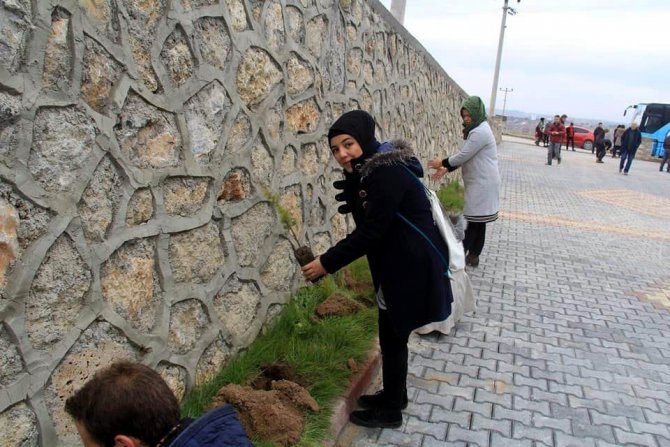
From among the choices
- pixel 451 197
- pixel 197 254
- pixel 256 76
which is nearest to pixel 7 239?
pixel 197 254

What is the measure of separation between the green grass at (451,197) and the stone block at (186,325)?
17.7 ft

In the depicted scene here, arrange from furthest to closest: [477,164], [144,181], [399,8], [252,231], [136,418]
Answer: [399,8] → [477,164] → [252,231] → [144,181] → [136,418]

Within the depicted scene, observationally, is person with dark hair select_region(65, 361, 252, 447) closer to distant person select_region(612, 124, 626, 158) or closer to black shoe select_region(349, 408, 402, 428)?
black shoe select_region(349, 408, 402, 428)

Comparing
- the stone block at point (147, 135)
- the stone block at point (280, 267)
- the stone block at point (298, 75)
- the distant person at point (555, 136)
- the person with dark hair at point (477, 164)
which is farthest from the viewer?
the distant person at point (555, 136)

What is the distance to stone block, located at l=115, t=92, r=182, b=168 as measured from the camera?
2.27m

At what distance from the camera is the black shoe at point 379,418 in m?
3.08

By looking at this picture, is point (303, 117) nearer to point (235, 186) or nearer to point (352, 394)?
point (235, 186)

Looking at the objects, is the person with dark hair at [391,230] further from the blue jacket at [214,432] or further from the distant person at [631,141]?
the distant person at [631,141]

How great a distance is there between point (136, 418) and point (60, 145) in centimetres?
98

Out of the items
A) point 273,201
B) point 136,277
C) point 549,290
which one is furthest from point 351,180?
point 549,290

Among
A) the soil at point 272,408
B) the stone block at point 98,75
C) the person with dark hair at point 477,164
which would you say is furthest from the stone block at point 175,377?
the person with dark hair at point 477,164

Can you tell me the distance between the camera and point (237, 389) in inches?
112

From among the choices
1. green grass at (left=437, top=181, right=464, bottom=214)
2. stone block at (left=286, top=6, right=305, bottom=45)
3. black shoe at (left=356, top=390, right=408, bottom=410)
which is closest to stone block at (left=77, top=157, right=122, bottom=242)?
black shoe at (left=356, top=390, right=408, bottom=410)

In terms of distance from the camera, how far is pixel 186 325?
9.18ft
